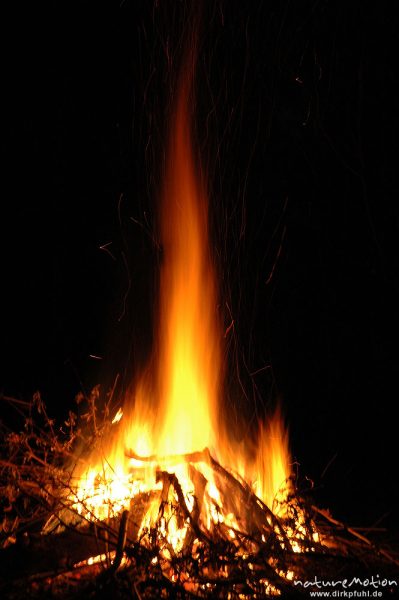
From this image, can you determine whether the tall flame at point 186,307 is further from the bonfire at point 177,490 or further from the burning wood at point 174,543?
the burning wood at point 174,543

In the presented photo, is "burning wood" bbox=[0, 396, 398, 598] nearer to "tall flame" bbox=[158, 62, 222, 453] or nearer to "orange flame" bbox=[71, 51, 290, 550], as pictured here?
"orange flame" bbox=[71, 51, 290, 550]

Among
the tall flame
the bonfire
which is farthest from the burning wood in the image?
the tall flame

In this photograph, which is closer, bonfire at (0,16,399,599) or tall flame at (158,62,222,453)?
bonfire at (0,16,399,599)

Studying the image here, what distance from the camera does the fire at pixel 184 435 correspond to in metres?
3.07

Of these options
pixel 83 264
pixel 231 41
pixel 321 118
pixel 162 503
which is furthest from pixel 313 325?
pixel 162 503

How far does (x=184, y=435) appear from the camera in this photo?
377 centimetres

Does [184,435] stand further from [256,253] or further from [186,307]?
[256,253]

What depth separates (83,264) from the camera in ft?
23.5

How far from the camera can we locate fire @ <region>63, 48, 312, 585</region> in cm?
307

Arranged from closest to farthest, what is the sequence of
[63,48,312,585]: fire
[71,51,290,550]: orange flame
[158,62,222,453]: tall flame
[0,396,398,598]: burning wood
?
[0,396,398,598]: burning wood, [63,48,312,585]: fire, [71,51,290,550]: orange flame, [158,62,222,453]: tall flame

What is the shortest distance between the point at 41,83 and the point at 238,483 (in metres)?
5.50

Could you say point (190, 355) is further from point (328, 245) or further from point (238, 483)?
point (328, 245)

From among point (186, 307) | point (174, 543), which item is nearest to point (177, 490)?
point (174, 543)

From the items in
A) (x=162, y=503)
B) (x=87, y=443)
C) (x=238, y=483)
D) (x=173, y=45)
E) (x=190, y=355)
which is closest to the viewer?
(x=162, y=503)
